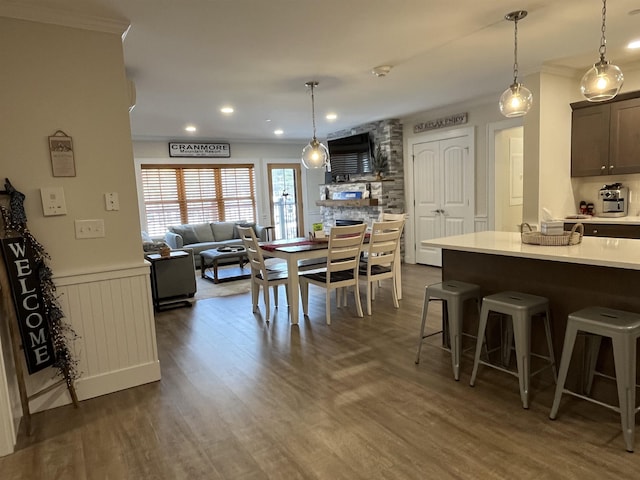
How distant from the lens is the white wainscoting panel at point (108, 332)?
8.86ft

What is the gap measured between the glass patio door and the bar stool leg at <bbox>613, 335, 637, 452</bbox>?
7.62m

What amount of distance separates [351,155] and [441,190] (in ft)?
6.30

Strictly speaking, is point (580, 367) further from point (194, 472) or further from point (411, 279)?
point (411, 279)

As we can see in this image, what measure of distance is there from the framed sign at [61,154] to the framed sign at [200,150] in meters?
5.61

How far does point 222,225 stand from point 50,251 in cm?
568

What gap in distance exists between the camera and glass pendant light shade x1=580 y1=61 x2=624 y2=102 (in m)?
→ 2.51

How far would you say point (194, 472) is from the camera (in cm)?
200

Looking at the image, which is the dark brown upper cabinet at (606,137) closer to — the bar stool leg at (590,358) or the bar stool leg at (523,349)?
the bar stool leg at (590,358)

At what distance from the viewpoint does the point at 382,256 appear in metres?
4.60

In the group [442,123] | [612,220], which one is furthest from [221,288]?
[612,220]

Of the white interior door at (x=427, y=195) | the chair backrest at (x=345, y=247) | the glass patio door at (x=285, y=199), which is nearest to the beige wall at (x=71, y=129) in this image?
the chair backrest at (x=345, y=247)

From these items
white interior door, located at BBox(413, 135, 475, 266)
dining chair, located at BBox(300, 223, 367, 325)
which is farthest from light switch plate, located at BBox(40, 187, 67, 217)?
white interior door, located at BBox(413, 135, 475, 266)

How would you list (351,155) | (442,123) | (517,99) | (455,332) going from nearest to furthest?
(455,332)
(517,99)
(442,123)
(351,155)

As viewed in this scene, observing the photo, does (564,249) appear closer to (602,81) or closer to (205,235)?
(602,81)
